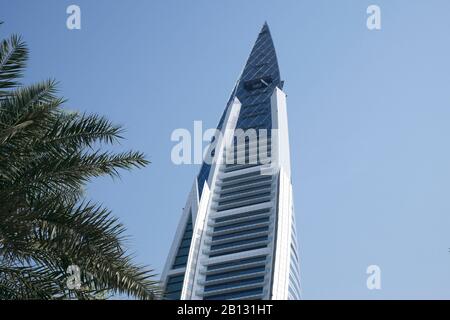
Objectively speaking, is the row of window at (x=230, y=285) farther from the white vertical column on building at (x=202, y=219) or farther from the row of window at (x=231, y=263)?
the row of window at (x=231, y=263)

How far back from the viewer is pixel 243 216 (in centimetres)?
12912

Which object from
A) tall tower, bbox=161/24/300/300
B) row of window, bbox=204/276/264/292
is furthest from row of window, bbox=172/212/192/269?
row of window, bbox=204/276/264/292

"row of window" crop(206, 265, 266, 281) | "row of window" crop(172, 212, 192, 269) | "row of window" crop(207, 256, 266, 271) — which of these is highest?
"row of window" crop(172, 212, 192, 269)

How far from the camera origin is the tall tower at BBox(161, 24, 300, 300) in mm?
111125

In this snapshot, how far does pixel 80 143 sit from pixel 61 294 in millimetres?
2717

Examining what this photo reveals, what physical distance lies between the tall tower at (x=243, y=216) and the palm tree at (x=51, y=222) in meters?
78.1

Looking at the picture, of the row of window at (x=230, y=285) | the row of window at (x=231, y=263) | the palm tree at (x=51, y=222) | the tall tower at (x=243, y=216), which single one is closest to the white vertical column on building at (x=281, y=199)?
the tall tower at (x=243, y=216)

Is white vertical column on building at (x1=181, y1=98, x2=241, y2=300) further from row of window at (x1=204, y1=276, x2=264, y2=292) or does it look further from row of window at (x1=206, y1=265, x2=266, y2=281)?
row of window at (x1=206, y1=265, x2=266, y2=281)

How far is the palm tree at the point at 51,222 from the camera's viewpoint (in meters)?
11.1

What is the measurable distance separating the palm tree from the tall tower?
78.1 metres

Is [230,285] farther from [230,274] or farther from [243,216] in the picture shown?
[243,216]

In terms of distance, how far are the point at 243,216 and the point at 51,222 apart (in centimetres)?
11820

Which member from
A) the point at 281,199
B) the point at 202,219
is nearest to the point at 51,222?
the point at 281,199
